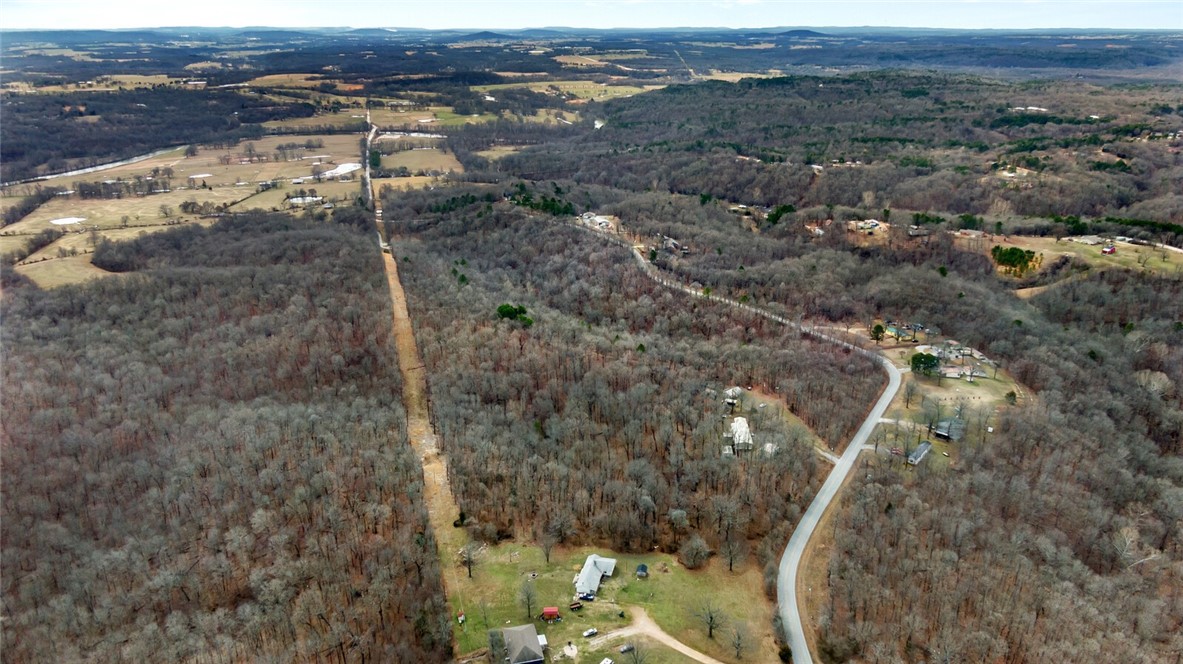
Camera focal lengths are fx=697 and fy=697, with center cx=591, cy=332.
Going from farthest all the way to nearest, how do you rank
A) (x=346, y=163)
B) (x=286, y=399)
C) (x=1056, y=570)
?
1. (x=346, y=163)
2. (x=286, y=399)
3. (x=1056, y=570)

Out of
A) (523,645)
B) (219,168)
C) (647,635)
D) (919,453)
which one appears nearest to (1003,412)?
(919,453)

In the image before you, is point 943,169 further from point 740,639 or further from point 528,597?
point 528,597

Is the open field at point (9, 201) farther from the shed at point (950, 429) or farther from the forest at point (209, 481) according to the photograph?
the shed at point (950, 429)

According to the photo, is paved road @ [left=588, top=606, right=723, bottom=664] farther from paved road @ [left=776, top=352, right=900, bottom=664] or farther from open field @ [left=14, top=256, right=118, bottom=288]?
open field @ [left=14, top=256, right=118, bottom=288]

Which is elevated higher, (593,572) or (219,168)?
(219,168)

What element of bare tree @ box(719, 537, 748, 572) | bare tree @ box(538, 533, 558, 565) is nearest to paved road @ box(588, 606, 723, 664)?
bare tree @ box(538, 533, 558, 565)

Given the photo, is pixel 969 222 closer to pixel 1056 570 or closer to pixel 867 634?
pixel 1056 570

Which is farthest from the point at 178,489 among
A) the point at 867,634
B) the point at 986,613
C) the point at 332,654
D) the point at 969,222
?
the point at 969,222

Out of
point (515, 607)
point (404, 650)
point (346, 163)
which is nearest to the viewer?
point (404, 650)
